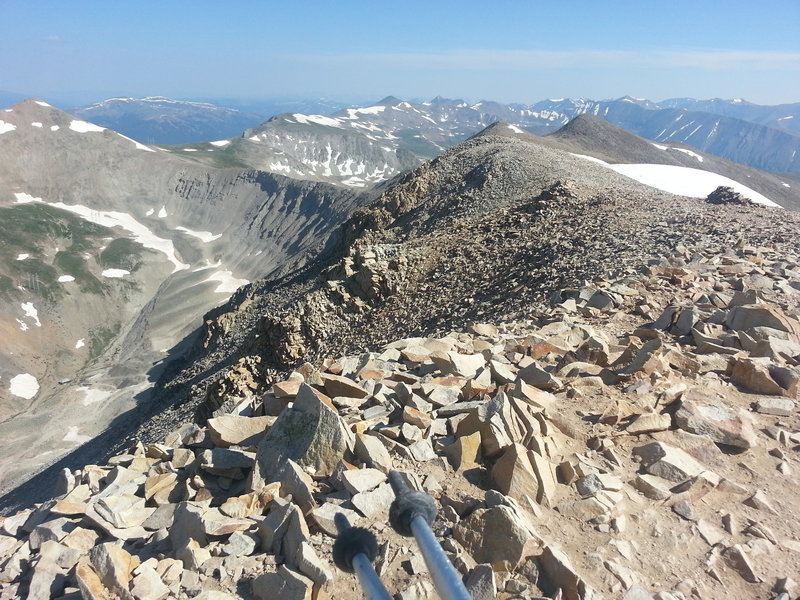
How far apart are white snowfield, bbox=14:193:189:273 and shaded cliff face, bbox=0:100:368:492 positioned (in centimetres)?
59

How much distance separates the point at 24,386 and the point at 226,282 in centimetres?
4439

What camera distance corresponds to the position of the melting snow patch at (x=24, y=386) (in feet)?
268

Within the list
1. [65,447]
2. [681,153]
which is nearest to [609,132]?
[681,153]

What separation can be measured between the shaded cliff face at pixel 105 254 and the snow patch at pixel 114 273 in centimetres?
52

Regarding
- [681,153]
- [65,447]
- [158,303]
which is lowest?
[158,303]

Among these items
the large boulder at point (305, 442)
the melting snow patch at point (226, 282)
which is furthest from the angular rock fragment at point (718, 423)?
the melting snow patch at point (226, 282)

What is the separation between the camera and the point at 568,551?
498 centimetres

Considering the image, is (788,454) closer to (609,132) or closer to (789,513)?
(789,513)

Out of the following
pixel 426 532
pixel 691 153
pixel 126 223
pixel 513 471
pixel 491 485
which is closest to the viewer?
pixel 426 532

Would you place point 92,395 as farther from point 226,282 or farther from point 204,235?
point 204,235

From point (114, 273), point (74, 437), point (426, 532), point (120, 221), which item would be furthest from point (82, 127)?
point (426, 532)

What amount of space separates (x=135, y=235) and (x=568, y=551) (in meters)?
171

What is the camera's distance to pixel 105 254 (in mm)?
133500

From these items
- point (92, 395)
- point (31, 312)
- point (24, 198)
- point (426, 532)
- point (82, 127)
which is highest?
point (426, 532)
